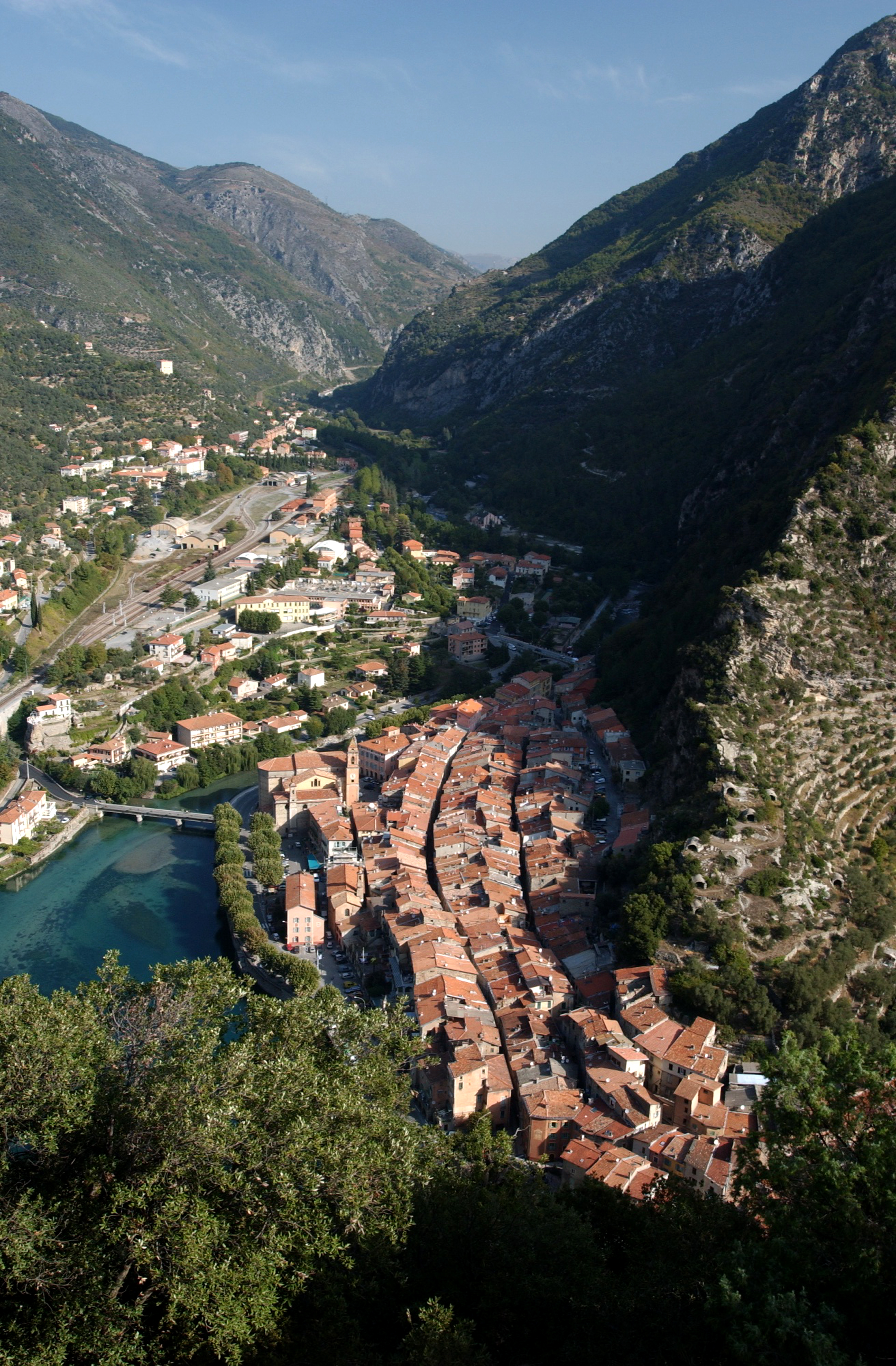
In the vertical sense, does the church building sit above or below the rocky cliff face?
below

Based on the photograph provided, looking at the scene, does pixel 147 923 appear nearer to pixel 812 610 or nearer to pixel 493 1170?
pixel 493 1170

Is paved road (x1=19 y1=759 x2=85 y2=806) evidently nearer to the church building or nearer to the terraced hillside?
the church building

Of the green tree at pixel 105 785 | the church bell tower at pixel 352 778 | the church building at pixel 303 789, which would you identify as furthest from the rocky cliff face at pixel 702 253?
the green tree at pixel 105 785

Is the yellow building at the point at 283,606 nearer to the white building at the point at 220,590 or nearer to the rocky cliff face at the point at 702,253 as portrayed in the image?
the white building at the point at 220,590

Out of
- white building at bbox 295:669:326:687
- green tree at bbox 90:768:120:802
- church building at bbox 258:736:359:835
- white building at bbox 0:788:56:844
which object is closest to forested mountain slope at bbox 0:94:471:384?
white building at bbox 295:669:326:687

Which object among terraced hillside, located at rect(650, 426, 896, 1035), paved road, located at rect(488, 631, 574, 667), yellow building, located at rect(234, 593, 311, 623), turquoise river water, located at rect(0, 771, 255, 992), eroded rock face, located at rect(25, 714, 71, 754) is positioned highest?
terraced hillside, located at rect(650, 426, 896, 1035)

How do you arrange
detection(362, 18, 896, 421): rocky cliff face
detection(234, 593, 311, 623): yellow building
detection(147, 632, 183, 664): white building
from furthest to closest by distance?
detection(362, 18, 896, 421): rocky cliff face
detection(234, 593, 311, 623): yellow building
detection(147, 632, 183, 664): white building
